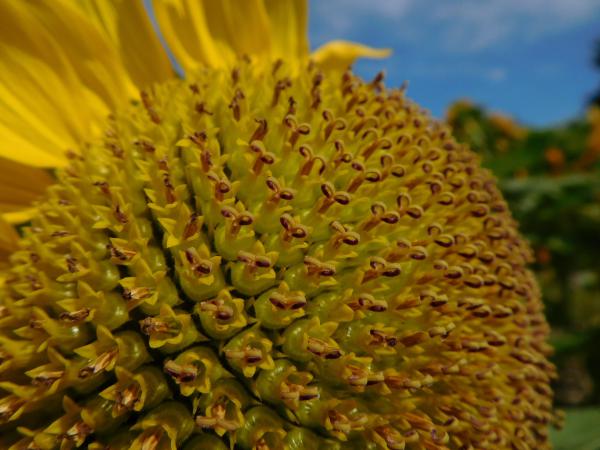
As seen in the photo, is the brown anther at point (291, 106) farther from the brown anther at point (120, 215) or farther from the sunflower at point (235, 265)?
the brown anther at point (120, 215)

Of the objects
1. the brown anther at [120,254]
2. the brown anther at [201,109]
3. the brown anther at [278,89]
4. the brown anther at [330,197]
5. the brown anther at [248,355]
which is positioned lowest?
the brown anther at [248,355]

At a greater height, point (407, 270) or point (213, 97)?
point (213, 97)

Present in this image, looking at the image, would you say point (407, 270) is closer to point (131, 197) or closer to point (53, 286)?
point (131, 197)

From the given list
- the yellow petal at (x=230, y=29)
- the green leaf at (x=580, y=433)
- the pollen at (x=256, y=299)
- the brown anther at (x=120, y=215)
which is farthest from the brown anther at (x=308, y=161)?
the green leaf at (x=580, y=433)

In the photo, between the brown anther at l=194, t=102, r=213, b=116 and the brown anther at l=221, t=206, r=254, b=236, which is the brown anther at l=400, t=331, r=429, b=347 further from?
the brown anther at l=194, t=102, r=213, b=116

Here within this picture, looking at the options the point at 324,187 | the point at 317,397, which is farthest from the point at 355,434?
the point at 324,187

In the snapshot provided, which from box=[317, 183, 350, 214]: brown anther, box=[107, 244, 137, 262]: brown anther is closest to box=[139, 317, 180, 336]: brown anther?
box=[107, 244, 137, 262]: brown anther
